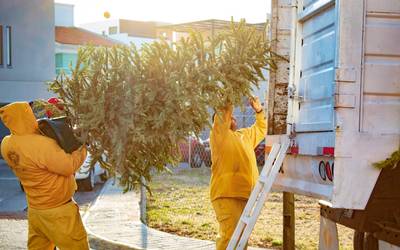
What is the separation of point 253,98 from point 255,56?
0.58 metres

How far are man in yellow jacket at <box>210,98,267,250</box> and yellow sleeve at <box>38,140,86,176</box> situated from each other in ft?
4.24

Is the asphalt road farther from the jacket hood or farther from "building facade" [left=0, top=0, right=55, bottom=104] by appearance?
"building facade" [left=0, top=0, right=55, bottom=104]

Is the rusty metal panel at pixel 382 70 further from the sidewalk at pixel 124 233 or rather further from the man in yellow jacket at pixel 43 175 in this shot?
the sidewalk at pixel 124 233

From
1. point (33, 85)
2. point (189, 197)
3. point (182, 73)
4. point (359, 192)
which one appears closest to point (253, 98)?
point (182, 73)

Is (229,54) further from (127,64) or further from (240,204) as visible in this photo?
(240,204)

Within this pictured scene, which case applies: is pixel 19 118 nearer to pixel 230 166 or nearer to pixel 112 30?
pixel 230 166

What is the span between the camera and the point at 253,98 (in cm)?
567

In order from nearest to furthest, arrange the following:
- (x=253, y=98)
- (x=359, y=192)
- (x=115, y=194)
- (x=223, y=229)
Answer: (x=359, y=192) < (x=253, y=98) < (x=223, y=229) < (x=115, y=194)

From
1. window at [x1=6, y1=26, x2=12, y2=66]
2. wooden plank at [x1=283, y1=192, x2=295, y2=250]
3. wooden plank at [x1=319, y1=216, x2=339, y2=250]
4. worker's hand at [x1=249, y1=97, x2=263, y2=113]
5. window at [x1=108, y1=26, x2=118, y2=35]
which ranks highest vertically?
window at [x1=108, y1=26, x2=118, y2=35]

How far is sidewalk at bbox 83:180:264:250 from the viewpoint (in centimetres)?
806

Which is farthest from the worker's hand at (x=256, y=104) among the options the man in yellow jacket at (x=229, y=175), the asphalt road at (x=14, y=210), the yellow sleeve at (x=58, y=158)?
the asphalt road at (x=14, y=210)

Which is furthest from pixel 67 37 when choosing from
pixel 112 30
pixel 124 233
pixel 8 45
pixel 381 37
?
pixel 381 37

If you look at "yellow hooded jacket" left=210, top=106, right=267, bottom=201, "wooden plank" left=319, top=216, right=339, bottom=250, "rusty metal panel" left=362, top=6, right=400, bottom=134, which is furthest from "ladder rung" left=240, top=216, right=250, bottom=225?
"rusty metal panel" left=362, top=6, right=400, bottom=134

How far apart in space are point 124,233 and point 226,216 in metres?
2.99
